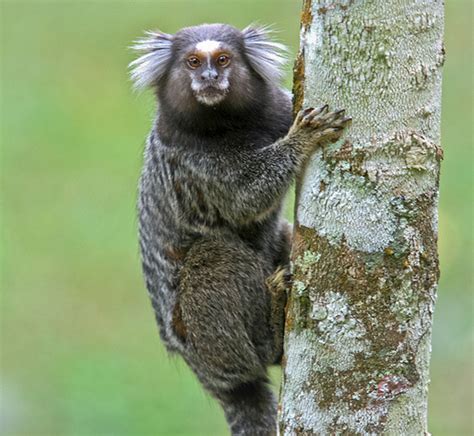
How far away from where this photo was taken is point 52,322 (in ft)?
30.2

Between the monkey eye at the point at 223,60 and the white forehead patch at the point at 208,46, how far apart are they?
0.16ft

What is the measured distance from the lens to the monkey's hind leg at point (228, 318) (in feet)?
15.0

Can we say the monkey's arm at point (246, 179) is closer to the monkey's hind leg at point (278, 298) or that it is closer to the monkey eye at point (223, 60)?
the monkey's hind leg at point (278, 298)

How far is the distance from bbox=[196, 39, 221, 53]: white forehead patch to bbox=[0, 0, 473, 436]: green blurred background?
105cm

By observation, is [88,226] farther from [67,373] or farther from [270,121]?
[270,121]

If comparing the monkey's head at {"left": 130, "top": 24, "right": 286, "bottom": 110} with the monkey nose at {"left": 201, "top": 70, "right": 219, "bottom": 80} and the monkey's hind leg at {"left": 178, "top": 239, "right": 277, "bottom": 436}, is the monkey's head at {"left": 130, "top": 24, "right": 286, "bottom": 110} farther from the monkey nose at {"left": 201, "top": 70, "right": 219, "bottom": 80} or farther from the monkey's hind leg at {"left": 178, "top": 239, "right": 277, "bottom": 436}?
the monkey's hind leg at {"left": 178, "top": 239, "right": 277, "bottom": 436}

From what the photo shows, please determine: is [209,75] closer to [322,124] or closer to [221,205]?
[221,205]

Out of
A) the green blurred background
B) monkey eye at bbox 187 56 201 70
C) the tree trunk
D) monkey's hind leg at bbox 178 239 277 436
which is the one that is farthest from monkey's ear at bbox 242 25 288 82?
the tree trunk

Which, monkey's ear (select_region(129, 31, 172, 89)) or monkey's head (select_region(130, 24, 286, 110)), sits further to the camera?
monkey's ear (select_region(129, 31, 172, 89))

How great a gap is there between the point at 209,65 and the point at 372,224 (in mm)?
Result: 1548

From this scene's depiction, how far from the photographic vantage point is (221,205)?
457 cm

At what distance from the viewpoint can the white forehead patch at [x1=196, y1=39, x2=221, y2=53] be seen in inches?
182

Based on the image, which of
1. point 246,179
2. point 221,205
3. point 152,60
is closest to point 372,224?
point 246,179

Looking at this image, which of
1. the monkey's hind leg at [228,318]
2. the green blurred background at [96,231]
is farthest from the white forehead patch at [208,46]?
the green blurred background at [96,231]
